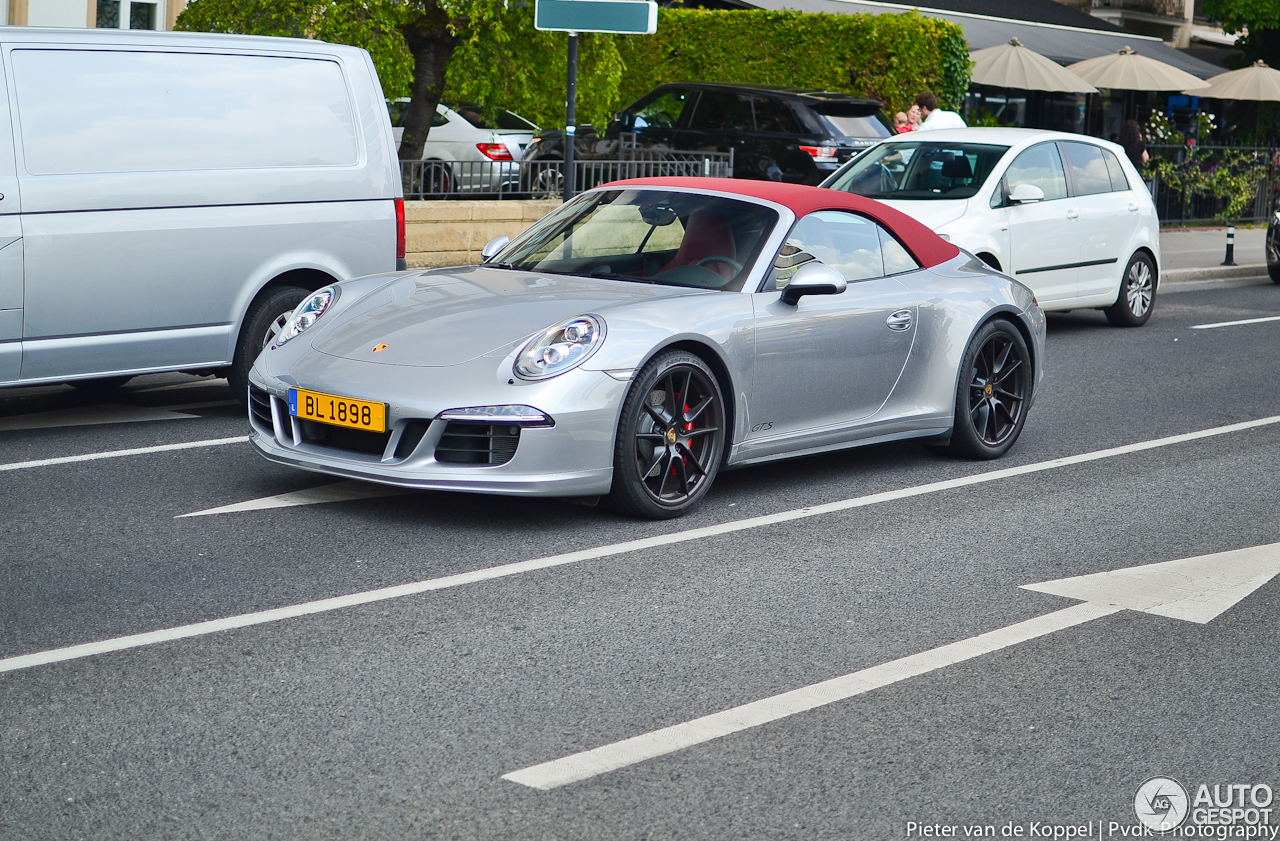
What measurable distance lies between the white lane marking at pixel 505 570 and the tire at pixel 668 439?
19 centimetres

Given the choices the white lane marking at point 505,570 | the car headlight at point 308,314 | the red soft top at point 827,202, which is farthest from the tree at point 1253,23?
the car headlight at point 308,314

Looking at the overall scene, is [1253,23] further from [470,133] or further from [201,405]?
[201,405]

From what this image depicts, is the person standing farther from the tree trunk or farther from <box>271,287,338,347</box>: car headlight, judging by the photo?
<box>271,287,338,347</box>: car headlight

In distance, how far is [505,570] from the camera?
5477mm

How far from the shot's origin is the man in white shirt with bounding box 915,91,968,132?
626 inches

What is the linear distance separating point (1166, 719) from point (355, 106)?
590cm

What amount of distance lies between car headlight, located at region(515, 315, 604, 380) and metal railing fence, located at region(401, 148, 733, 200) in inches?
299

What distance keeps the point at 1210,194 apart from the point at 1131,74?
242 cm

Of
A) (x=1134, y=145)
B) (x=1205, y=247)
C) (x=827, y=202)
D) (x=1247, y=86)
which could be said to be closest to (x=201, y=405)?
(x=827, y=202)

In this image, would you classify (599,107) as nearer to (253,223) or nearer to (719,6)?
(253,223)

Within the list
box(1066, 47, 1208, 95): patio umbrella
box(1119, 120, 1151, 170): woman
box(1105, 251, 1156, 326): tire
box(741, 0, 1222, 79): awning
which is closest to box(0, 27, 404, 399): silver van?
box(1105, 251, 1156, 326): tire

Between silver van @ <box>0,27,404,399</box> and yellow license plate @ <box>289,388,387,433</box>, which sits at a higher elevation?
silver van @ <box>0,27,404,399</box>

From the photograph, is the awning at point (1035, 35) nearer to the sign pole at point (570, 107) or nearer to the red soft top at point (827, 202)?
the sign pole at point (570, 107)

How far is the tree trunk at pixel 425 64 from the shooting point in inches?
597
